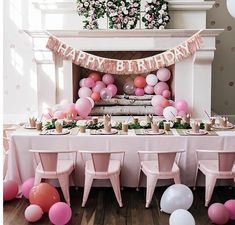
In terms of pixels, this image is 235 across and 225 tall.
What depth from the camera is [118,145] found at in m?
3.77

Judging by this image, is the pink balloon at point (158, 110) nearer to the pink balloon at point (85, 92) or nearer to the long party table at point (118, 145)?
the pink balloon at point (85, 92)

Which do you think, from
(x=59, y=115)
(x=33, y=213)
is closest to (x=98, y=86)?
(x=59, y=115)

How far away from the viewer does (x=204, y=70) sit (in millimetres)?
5605

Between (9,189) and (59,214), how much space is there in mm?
765

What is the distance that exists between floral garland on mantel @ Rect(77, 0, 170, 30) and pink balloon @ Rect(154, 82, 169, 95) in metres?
0.77

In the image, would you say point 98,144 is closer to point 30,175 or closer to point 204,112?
point 30,175

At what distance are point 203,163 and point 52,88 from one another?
2743mm

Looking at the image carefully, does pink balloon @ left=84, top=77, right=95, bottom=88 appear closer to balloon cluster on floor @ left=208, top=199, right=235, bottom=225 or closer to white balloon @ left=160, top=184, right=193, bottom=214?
white balloon @ left=160, top=184, right=193, bottom=214

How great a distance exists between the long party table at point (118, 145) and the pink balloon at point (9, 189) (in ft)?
0.65

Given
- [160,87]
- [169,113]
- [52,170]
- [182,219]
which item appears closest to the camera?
[182,219]

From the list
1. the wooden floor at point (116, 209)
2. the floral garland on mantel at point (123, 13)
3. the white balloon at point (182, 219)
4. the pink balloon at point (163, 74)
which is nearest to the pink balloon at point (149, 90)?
the pink balloon at point (163, 74)

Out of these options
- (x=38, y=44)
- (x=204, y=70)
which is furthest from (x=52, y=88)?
(x=204, y=70)

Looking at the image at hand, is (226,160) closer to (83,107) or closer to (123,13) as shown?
(83,107)

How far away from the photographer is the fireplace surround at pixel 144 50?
5.50m
